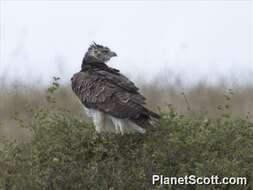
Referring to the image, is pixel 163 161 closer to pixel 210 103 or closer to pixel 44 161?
pixel 44 161

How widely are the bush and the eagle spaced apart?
12cm

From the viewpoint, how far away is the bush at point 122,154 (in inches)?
333

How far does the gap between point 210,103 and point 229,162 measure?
5901 millimetres

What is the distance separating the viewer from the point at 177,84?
14578mm

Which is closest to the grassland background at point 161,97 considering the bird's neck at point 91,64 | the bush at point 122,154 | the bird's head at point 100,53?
the bird's head at point 100,53

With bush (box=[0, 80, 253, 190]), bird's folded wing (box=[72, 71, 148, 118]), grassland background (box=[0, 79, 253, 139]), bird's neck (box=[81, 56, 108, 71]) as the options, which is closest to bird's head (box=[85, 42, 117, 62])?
bird's neck (box=[81, 56, 108, 71])

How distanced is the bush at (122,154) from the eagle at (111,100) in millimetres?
119

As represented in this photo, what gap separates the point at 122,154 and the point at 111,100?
0.66m

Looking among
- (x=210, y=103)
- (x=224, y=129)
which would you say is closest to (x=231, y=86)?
(x=210, y=103)

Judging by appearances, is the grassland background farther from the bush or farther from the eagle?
the bush

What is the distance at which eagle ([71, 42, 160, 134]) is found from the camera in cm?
931

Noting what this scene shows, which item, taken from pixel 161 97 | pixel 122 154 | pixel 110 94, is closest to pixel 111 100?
pixel 110 94

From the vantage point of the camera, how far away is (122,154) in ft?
29.9

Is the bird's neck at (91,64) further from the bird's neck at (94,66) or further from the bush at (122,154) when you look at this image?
the bush at (122,154)
